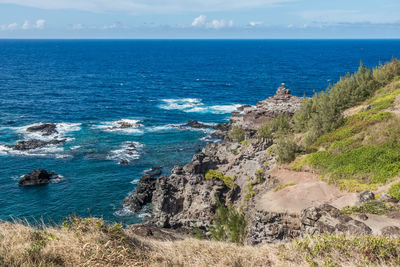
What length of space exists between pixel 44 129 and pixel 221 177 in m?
49.5

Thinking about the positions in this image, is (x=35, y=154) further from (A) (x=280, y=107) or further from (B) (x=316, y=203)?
(B) (x=316, y=203)

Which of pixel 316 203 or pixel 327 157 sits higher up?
pixel 327 157

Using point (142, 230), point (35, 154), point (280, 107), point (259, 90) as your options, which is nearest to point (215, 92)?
point (259, 90)

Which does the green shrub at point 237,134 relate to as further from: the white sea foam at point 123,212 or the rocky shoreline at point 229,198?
the white sea foam at point 123,212

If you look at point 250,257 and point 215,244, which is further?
point 215,244

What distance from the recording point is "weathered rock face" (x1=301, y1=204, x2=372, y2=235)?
18562 mm

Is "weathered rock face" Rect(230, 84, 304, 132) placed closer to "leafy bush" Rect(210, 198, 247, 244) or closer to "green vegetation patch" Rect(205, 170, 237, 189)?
"green vegetation patch" Rect(205, 170, 237, 189)

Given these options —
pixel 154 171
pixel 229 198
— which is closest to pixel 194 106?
pixel 154 171

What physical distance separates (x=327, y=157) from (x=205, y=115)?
56693mm

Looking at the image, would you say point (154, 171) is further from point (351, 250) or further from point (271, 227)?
point (351, 250)

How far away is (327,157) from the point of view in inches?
1200

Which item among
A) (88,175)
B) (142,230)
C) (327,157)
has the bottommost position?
(88,175)

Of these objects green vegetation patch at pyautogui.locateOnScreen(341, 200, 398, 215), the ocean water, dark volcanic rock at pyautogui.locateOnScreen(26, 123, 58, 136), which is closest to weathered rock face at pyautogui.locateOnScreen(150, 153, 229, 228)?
the ocean water

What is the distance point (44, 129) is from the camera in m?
71.0
